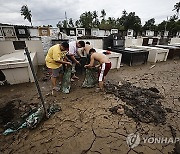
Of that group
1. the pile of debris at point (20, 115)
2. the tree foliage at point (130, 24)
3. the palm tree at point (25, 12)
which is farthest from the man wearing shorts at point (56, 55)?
the palm tree at point (25, 12)

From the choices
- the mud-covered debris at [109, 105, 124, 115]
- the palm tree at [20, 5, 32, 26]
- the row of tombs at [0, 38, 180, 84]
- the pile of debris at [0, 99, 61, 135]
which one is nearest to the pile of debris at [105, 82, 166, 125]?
the mud-covered debris at [109, 105, 124, 115]

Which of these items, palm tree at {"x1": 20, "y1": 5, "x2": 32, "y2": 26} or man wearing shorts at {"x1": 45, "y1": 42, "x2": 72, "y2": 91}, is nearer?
man wearing shorts at {"x1": 45, "y1": 42, "x2": 72, "y2": 91}

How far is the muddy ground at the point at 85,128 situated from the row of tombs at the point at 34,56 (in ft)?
2.42

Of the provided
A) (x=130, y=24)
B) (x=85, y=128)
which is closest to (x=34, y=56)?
(x=85, y=128)

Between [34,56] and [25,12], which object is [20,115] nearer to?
[34,56]

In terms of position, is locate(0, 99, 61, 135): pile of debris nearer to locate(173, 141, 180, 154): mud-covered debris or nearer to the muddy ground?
the muddy ground

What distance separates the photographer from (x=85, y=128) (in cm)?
226

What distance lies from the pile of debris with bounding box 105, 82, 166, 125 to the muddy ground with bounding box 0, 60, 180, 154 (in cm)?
12

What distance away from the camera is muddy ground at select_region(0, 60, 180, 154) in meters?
1.89

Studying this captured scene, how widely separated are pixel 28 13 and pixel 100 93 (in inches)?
2139

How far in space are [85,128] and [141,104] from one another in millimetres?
1572

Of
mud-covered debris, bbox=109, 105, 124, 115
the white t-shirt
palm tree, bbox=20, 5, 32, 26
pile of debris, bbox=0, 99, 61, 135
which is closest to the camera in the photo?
pile of debris, bbox=0, 99, 61, 135

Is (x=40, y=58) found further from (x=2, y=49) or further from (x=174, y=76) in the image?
(x=174, y=76)

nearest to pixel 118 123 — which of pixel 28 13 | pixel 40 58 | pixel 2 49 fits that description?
pixel 40 58
